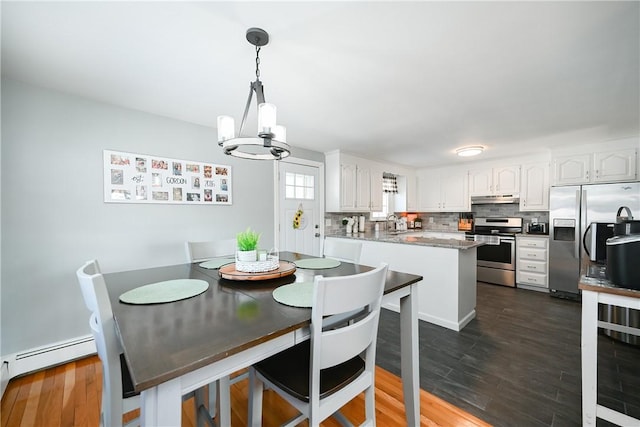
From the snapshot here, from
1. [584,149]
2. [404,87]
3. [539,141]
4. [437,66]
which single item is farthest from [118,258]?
[584,149]

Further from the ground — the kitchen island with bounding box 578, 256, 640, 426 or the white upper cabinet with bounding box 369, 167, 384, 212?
the white upper cabinet with bounding box 369, 167, 384, 212

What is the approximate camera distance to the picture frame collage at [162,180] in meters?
2.28

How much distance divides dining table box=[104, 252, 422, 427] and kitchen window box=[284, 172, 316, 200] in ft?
7.11

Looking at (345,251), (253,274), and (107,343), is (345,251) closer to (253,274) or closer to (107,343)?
(253,274)

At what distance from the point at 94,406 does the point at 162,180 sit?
71.2 inches

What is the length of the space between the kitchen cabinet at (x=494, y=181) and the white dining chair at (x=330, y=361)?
4.41 m

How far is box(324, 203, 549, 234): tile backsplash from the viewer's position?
4246 mm

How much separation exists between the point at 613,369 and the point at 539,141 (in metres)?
2.66

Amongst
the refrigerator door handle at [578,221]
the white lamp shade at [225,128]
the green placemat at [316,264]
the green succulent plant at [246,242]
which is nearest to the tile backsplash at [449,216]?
the refrigerator door handle at [578,221]

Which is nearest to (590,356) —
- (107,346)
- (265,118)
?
(265,118)

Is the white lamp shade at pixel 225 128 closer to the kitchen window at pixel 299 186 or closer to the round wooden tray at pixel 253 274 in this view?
the round wooden tray at pixel 253 274

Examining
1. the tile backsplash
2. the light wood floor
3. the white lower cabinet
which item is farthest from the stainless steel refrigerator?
the light wood floor

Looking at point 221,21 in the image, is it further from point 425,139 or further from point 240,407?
point 425,139

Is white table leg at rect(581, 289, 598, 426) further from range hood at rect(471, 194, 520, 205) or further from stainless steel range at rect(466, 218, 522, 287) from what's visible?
range hood at rect(471, 194, 520, 205)
